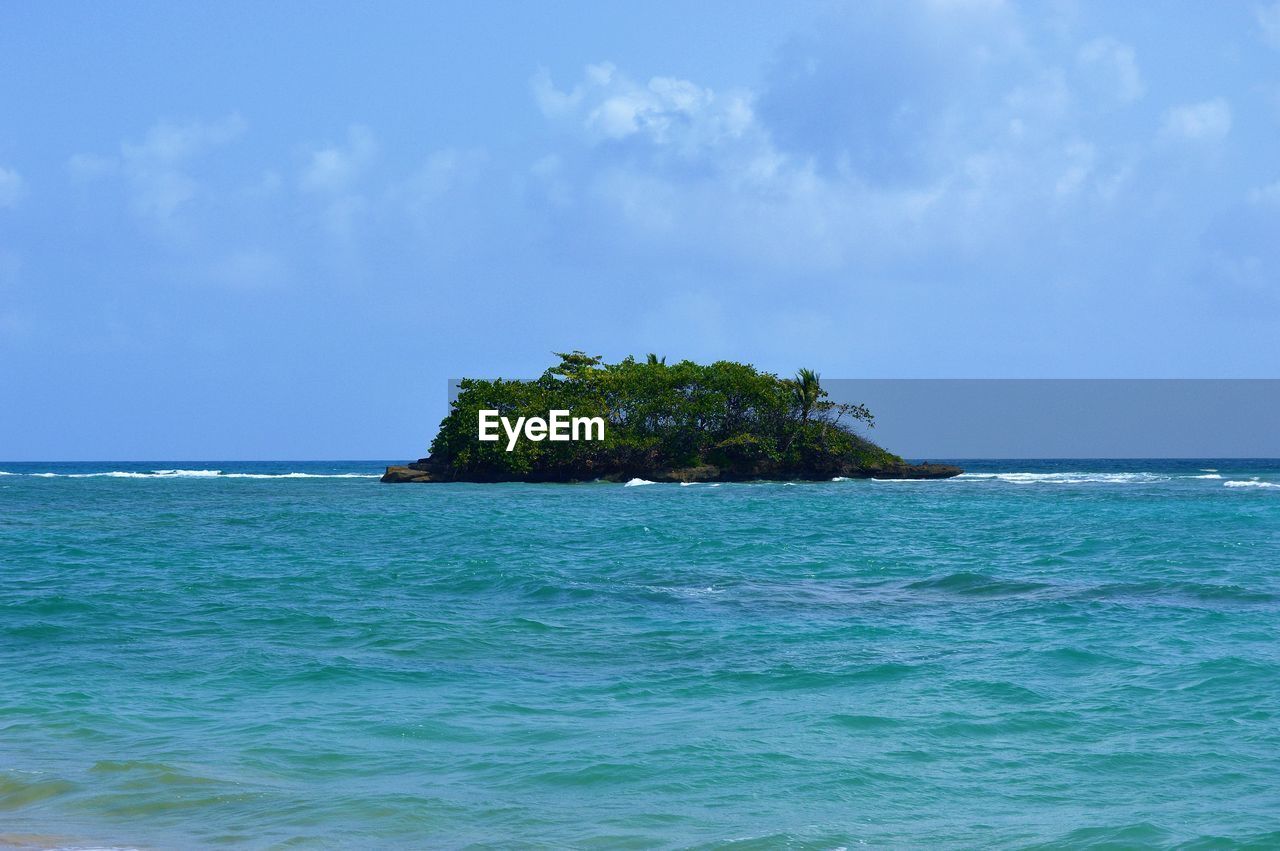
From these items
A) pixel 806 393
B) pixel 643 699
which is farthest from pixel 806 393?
pixel 643 699

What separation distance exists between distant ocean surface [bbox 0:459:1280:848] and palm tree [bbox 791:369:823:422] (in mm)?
43060

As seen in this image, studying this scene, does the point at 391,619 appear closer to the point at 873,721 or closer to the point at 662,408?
the point at 873,721

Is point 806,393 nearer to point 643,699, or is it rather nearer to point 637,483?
point 637,483

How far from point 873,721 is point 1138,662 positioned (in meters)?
3.39

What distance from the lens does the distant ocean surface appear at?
20.6 feet

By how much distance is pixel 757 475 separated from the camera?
63688 millimetres

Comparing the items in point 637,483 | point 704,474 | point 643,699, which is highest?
point 704,474

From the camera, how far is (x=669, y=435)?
206ft

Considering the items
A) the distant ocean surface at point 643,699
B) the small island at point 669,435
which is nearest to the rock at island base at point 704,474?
the small island at point 669,435

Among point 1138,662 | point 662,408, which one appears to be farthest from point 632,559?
point 662,408

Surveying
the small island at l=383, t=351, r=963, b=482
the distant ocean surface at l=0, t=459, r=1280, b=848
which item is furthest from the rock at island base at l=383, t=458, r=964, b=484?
the distant ocean surface at l=0, t=459, r=1280, b=848

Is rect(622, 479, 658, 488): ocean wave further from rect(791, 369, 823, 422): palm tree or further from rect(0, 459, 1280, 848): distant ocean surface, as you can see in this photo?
rect(0, 459, 1280, 848): distant ocean surface

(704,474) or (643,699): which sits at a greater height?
(704,474)

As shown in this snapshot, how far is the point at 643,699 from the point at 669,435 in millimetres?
53762
